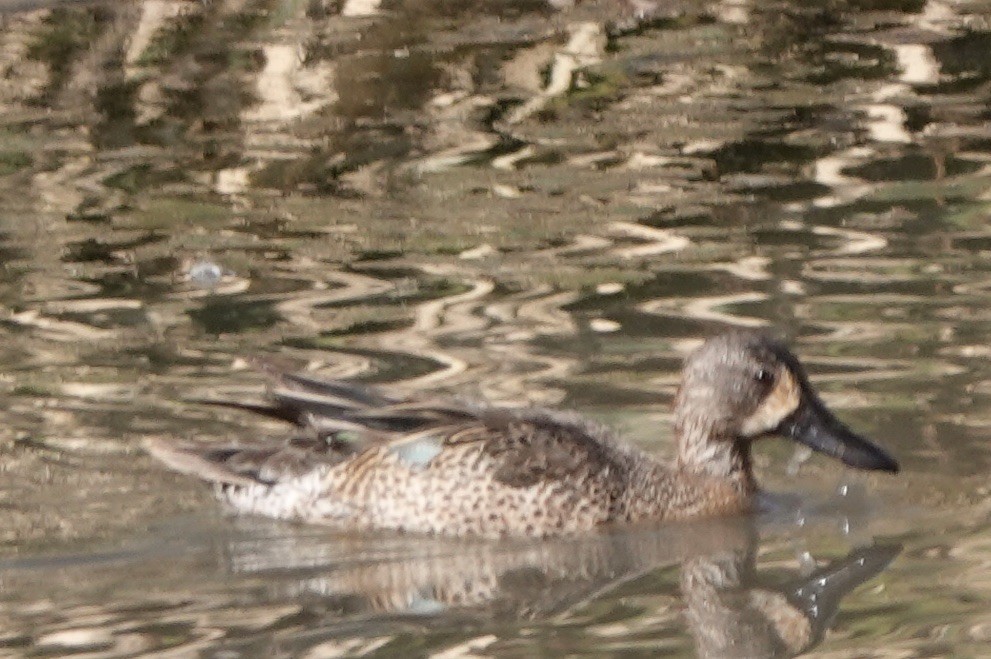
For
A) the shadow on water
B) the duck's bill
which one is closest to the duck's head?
the duck's bill

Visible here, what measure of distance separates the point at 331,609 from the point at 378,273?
382 cm

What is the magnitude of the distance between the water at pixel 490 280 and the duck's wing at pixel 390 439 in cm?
19

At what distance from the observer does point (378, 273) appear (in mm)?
11312

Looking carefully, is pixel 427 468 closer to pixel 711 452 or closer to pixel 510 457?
pixel 510 457

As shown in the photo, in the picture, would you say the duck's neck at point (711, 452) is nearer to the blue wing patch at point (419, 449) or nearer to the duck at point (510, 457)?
the duck at point (510, 457)

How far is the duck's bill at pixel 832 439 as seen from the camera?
855 cm

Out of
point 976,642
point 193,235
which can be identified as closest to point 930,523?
point 976,642

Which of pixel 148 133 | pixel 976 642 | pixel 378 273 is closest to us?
pixel 976 642

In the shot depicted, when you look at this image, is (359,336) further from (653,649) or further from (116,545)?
(653,649)

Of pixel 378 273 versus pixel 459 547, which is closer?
pixel 459 547

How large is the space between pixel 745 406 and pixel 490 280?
96.7 inches

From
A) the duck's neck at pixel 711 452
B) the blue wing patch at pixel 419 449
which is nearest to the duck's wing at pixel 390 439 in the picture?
the blue wing patch at pixel 419 449

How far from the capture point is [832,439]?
8.67 m

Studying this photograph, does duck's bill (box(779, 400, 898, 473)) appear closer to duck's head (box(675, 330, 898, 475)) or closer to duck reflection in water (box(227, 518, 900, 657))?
duck's head (box(675, 330, 898, 475))
